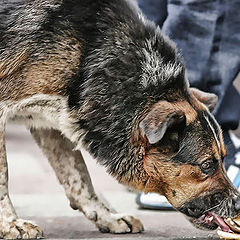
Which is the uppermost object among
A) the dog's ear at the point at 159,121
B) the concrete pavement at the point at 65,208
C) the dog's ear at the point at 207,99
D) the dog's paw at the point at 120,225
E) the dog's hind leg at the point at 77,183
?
the dog's ear at the point at 159,121

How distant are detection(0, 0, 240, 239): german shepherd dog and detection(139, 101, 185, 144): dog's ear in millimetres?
58

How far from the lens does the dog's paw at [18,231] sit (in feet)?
14.0

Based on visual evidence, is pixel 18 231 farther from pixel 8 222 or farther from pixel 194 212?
pixel 194 212

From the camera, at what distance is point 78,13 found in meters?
4.34

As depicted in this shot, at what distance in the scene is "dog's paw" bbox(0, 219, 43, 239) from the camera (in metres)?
4.28

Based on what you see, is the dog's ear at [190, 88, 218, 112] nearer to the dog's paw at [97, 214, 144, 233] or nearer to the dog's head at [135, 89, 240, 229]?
the dog's head at [135, 89, 240, 229]

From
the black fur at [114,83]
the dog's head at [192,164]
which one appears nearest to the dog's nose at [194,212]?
the dog's head at [192,164]

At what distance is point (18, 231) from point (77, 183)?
0.53 metres

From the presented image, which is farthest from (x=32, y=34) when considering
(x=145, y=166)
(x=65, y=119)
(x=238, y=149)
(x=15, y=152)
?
(x=15, y=152)

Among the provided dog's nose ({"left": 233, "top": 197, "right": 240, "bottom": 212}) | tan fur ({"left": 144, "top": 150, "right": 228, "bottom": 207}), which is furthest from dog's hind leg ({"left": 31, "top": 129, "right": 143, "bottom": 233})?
dog's nose ({"left": 233, "top": 197, "right": 240, "bottom": 212})

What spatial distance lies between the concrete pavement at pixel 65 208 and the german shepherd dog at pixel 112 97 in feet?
1.19

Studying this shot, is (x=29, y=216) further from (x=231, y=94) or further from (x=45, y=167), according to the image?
(x=45, y=167)

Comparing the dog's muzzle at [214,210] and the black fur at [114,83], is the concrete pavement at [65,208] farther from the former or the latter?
the black fur at [114,83]

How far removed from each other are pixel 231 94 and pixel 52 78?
180 centimetres
